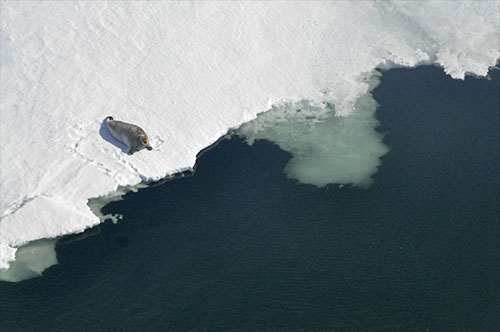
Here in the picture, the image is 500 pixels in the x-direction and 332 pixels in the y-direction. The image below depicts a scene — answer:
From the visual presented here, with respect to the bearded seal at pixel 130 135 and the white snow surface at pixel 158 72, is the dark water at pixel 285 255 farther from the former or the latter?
the bearded seal at pixel 130 135

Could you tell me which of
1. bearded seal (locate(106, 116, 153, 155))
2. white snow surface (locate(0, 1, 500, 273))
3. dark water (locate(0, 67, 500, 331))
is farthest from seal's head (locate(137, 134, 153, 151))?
dark water (locate(0, 67, 500, 331))

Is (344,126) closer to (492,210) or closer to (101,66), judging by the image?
(492,210)

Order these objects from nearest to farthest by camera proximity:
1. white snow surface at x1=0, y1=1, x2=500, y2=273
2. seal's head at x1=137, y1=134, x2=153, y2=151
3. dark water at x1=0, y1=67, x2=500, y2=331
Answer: dark water at x1=0, y1=67, x2=500, y2=331 < white snow surface at x1=0, y1=1, x2=500, y2=273 < seal's head at x1=137, y1=134, x2=153, y2=151

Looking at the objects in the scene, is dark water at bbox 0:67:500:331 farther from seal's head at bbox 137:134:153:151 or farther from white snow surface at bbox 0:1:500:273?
seal's head at bbox 137:134:153:151

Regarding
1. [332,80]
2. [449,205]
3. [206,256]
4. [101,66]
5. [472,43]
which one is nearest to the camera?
[206,256]

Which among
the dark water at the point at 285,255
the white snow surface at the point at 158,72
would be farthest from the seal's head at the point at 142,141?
the dark water at the point at 285,255

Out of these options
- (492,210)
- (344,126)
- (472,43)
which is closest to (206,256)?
(344,126)
